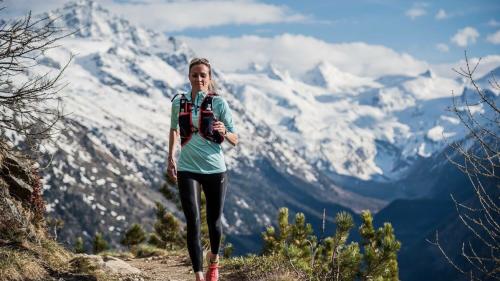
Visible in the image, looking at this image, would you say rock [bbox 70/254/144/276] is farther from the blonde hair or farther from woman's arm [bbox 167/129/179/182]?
the blonde hair

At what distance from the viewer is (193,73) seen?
949 centimetres

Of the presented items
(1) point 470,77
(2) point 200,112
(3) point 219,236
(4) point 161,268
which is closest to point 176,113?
(2) point 200,112

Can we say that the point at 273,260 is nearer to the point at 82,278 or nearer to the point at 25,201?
the point at 82,278

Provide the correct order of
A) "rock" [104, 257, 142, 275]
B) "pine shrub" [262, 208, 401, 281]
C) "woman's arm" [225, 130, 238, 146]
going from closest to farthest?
"woman's arm" [225, 130, 238, 146], "pine shrub" [262, 208, 401, 281], "rock" [104, 257, 142, 275]

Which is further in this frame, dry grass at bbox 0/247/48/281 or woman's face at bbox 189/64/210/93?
dry grass at bbox 0/247/48/281

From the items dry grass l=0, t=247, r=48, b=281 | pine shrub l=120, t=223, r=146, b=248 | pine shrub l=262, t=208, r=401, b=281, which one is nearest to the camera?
dry grass l=0, t=247, r=48, b=281

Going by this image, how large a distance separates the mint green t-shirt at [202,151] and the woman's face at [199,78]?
0.44 feet

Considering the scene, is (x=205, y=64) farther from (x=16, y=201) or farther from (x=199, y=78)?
(x=16, y=201)

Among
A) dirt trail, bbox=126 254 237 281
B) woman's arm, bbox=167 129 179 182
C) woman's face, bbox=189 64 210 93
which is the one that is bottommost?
dirt trail, bbox=126 254 237 281

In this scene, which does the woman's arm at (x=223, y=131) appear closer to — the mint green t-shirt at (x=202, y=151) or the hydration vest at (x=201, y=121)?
the hydration vest at (x=201, y=121)

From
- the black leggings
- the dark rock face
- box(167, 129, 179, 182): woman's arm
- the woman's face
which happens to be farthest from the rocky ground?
the woman's face

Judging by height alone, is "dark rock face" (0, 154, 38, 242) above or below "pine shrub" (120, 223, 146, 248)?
above

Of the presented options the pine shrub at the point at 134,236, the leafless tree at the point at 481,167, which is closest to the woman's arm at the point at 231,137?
the leafless tree at the point at 481,167

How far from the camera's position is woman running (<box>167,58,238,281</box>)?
358 inches
